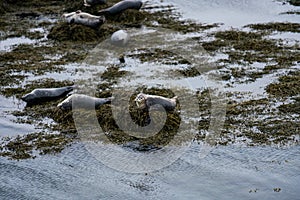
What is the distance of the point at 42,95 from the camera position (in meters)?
10.6

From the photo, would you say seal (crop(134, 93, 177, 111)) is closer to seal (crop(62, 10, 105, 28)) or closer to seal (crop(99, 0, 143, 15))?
seal (crop(62, 10, 105, 28))

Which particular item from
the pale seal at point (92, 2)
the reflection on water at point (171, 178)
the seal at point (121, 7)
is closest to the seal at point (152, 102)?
the reflection on water at point (171, 178)

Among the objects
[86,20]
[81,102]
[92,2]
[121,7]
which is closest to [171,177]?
[81,102]

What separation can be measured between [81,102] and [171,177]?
2.97 m

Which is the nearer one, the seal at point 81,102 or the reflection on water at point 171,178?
the reflection on water at point 171,178

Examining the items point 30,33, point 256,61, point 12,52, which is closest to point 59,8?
point 30,33

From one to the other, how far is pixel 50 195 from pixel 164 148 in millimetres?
2103

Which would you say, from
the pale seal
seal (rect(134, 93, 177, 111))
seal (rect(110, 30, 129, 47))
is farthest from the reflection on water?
the pale seal

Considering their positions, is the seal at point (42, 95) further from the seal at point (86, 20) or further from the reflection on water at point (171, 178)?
the seal at point (86, 20)

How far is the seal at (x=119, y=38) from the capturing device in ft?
46.6

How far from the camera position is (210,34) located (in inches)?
591

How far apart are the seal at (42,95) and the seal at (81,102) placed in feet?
2.34

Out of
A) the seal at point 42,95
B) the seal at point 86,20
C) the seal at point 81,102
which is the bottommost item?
the seal at point 42,95

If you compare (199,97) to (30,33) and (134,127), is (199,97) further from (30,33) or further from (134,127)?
(30,33)
